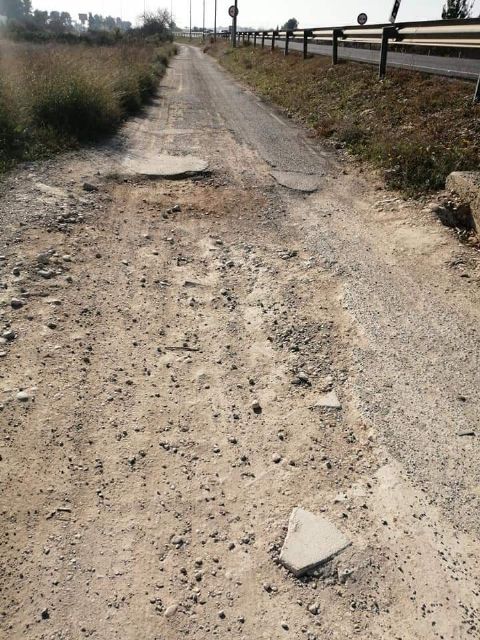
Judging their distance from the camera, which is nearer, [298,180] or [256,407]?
[256,407]

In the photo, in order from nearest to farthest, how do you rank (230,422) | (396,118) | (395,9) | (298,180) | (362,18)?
(230,422)
(298,180)
(396,118)
(395,9)
(362,18)

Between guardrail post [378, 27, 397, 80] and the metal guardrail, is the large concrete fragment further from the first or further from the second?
guardrail post [378, 27, 397, 80]

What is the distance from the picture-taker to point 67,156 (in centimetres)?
727

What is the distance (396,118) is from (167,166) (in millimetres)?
4072

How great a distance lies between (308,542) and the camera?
7.51 feet

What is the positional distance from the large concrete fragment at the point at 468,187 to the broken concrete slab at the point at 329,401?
9.78 feet

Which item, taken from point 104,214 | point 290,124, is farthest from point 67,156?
point 290,124

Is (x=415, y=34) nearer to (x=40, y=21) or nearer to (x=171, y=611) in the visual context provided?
(x=171, y=611)

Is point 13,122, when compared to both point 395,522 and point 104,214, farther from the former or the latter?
point 395,522

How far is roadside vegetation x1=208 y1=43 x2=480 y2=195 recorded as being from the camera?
6.34m

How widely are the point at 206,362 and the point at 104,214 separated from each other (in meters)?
2.90

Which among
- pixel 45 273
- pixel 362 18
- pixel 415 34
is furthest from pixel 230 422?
pixel 362 18

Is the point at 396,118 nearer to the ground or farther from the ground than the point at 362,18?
nearer to the ground

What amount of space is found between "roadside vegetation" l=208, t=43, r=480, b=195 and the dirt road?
1.28 meters
